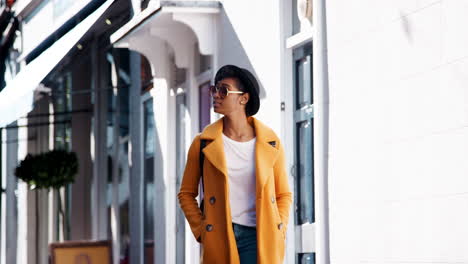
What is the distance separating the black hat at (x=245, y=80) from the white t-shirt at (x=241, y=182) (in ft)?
0.72

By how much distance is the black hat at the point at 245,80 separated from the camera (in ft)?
19.6

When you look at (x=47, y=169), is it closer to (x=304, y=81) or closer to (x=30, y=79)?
(x=30, y=79)

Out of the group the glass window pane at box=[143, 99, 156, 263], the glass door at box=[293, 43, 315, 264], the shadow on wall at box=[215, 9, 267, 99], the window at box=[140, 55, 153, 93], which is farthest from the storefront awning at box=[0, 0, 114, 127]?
the glass door at box=[293, 43, 315, 264]

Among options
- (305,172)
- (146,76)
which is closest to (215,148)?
(305,172)

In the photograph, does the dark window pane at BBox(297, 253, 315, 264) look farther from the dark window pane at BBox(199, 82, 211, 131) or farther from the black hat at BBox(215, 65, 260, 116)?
the dark window pane at BBox(199, 82, 211, 131)

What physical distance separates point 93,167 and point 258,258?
11.8 m

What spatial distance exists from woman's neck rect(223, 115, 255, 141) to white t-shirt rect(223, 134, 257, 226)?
8 cm

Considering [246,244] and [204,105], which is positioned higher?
[204,105]

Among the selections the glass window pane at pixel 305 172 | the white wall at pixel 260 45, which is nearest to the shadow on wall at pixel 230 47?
the white wall at pixel 260 45

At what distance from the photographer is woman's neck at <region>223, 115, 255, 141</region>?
5988 millimetres

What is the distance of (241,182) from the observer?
19.3 feet

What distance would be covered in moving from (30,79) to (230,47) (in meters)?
2.26

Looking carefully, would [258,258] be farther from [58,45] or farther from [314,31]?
[58,45]
